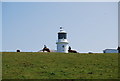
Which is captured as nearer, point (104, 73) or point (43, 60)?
point (104, 73)

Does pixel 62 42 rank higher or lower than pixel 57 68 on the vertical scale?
higher

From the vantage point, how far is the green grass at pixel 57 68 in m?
24.7

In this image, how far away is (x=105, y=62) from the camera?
112 ft

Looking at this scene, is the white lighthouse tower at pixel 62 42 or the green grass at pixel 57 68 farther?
the white lighthouse tower at pixel 62 42

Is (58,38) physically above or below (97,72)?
above

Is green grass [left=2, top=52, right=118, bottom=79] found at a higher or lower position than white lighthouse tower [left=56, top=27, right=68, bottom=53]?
lower

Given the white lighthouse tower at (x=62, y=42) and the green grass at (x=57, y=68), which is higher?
the white lighthouse tower at (x=62, y=42)

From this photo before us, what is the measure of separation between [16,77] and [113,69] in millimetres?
10619

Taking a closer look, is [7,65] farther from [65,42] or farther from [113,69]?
[65,42]

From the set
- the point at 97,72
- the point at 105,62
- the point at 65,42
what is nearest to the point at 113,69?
the point at 97,72

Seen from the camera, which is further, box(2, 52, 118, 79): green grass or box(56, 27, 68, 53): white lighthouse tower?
box(56, 27, 68, 53): white lighthouse tower

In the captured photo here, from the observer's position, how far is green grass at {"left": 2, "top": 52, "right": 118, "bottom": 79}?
24.7 meters

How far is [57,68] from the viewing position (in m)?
29.0

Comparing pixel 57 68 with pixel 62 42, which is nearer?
pixel 57 68
